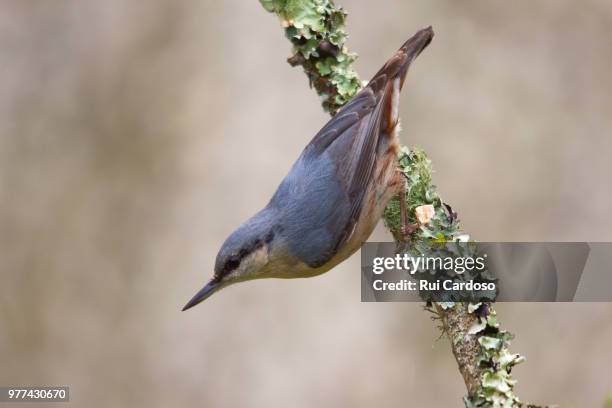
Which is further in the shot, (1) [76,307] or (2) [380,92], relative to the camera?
(1) [76,307]

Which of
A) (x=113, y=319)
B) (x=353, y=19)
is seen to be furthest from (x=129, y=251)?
(x=353, y=19)

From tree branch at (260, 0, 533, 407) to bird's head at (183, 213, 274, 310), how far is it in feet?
1.97

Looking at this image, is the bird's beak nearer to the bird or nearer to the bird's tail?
the bird

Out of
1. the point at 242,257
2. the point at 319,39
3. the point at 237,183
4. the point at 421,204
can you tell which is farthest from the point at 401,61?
the point at 237,183

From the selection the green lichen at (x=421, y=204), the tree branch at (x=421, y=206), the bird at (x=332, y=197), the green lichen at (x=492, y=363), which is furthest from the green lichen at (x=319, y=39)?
the green lichen at (x=492, y=363)

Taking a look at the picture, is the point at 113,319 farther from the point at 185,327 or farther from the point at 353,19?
the point at 353,19

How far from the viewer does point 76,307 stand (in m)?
5.71

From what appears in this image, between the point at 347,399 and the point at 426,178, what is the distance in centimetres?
228

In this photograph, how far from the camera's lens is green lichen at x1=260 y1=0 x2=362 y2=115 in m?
3.77

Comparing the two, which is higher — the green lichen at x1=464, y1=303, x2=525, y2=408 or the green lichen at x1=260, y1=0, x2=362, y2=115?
the green lichen at x1=260, y1=0, x2=362, y2=115

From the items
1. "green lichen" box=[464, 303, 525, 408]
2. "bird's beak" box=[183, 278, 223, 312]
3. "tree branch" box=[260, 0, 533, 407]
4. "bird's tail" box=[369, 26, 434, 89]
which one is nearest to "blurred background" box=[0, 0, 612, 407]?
"bird's tail" box=[369, 26, 434, 89]

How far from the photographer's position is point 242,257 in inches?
142

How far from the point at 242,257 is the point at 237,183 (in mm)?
2015

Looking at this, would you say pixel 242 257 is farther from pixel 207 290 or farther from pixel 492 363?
pixel 492 363
